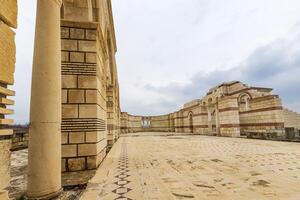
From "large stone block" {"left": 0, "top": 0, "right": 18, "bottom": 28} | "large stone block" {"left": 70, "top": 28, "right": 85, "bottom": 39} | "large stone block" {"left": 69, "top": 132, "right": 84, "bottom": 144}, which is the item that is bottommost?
"large stone block" {"left": 69, "top": 132, "right": 84, "bottom": 144}

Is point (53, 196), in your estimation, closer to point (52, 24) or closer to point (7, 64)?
point (7, 64)

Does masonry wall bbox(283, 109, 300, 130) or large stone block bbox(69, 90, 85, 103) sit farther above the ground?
large stone block bbox(69, 90, 85, 103)

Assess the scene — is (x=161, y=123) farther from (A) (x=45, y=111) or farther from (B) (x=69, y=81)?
(A) (x=45, y=111)

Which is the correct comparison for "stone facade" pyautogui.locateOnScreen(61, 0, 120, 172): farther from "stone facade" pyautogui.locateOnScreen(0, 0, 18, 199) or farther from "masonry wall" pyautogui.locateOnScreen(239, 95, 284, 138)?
"masonry wall" pyautogui.locateOnScreen(239, 95, 284, 138)

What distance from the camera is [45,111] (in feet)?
9.07

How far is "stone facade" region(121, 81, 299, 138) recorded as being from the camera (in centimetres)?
1423

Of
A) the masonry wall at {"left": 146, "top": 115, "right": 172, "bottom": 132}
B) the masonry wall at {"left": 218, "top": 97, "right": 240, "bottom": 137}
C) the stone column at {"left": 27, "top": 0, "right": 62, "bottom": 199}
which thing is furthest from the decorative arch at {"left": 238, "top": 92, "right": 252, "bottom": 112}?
the stone column at {"left": 27, "top": 0, "right": 62, "bottom": 199}

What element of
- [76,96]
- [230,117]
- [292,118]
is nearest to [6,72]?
[76,96]

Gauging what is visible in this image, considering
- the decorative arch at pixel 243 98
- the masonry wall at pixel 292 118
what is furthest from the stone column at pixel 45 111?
the masonry wall at pixel 292 118

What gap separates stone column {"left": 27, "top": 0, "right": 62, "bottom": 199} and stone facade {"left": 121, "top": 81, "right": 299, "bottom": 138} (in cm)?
1316

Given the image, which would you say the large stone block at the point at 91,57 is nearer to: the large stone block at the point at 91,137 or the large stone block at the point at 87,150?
the large stone block at the point at 91,137

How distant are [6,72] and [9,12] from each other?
537mm

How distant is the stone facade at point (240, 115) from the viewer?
46.7 feet

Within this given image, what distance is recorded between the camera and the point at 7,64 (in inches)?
63.4
